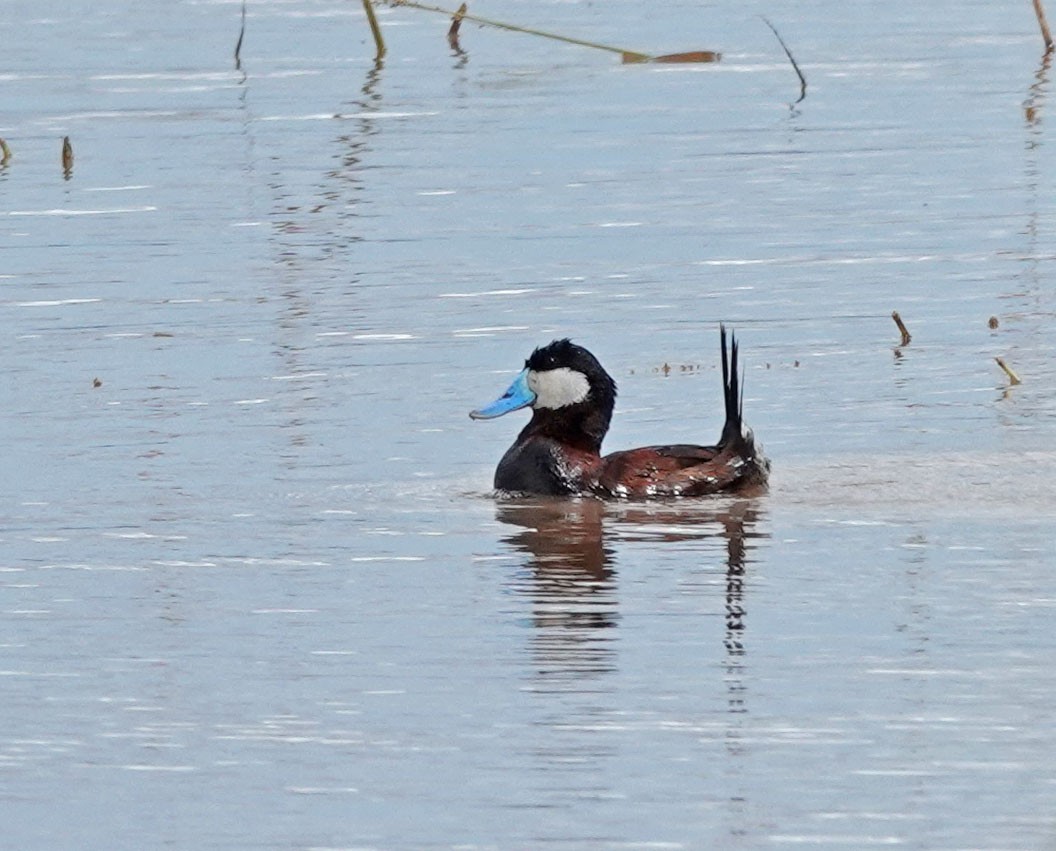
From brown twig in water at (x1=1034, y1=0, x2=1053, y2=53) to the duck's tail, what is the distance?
39.6 ft

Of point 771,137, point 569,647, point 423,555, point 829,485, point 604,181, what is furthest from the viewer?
point 771,137

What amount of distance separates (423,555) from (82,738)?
2478mm

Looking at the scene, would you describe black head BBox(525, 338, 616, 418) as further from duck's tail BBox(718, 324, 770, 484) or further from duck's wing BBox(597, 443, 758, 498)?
duck's tail BBox(718, 324, 770, 484)

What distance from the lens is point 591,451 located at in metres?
11.0

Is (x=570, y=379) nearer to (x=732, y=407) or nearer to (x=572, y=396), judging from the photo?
(x=572, y=396)

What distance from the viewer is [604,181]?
1780 cm

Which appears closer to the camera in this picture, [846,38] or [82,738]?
[82,738]

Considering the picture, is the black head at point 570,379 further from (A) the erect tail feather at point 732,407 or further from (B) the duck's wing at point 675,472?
(A) the erect tail feather at point 732,407

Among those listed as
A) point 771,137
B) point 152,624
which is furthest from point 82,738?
point 771,137

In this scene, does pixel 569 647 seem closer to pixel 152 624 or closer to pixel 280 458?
pixel 152 624

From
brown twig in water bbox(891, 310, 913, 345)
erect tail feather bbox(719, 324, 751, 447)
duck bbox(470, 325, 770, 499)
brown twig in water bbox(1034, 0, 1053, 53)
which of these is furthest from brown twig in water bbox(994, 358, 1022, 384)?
brown twig in water bbox(1034, 0, 1053, 53)

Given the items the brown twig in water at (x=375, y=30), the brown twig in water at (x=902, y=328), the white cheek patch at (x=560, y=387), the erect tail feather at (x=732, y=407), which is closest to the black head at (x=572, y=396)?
the white cheek patch at (x=560, y=387)

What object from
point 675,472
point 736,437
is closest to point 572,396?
point 675,472

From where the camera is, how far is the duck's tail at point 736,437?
34.0 ft
